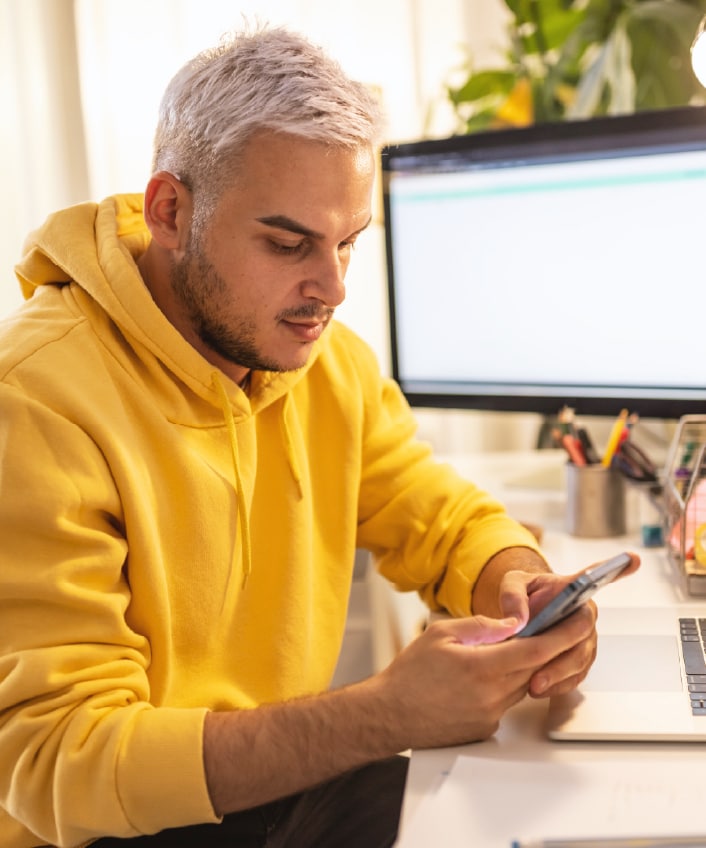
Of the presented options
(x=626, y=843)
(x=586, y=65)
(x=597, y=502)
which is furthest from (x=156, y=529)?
(x=586, y=65)

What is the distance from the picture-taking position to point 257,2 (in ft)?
5.52

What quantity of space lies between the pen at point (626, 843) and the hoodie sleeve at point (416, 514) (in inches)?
15.6

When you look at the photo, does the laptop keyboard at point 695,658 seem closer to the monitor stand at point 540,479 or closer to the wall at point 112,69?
the monitor stand at point 540,479

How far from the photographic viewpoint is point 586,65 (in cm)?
171

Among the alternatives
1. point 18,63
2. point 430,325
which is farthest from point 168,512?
point 18,63

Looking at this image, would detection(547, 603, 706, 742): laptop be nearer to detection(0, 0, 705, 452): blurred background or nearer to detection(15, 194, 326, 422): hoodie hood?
detection(15, 194, 326, 422): hoodie hood

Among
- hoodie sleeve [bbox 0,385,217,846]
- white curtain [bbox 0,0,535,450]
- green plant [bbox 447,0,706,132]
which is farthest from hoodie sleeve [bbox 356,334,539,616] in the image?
green plant [bbox 447,0,706,132]

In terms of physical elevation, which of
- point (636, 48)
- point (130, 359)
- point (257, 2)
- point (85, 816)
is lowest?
point (85, 816)

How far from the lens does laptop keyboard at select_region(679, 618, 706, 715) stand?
686 mm

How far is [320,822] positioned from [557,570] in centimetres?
34

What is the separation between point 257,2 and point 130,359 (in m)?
1.11

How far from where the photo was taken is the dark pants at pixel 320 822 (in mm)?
805

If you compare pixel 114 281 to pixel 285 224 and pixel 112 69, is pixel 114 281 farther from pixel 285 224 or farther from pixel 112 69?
pixel 112 69

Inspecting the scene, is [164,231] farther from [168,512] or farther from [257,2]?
[257,2]
